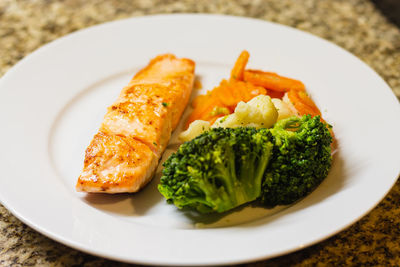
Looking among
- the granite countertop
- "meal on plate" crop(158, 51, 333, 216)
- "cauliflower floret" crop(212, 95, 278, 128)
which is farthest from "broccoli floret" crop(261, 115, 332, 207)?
the granite countertop

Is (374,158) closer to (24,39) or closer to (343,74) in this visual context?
(343,74)

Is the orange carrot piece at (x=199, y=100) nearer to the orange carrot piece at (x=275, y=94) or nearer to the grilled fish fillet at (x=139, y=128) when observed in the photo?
the grilled fish fillet at (x=139, y=128)

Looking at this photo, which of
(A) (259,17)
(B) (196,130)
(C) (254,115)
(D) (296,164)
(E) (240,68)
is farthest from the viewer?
(A) (259,17)

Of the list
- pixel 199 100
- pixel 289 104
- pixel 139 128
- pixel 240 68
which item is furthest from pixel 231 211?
pixel 240 68

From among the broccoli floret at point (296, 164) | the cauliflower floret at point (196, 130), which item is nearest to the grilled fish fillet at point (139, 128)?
the cauliflower floret at point (196, 130)

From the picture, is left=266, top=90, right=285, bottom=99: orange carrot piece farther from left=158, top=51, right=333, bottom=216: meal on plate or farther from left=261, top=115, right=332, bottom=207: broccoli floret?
left=261, top=115, right=332, bottom=207: broccoli floret

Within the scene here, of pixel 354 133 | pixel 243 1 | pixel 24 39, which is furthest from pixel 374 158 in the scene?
pixel 24 39

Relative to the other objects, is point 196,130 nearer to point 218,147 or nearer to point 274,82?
point 218,147
